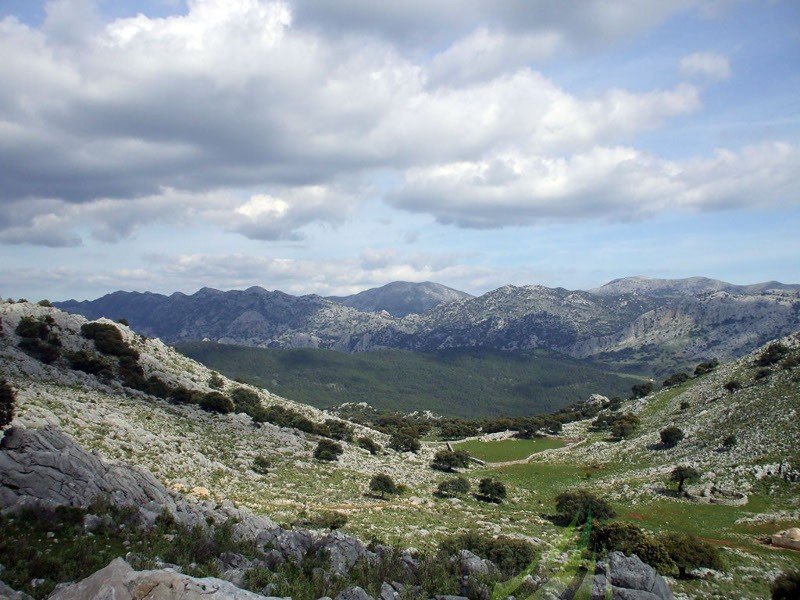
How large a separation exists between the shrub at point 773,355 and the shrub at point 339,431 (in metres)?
79.5

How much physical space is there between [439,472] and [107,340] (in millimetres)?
57377

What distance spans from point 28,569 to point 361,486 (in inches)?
1612

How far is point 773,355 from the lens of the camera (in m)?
92.8

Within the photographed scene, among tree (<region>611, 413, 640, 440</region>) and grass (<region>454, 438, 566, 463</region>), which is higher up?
tree (<region>611, 413, 640, 440</region>)

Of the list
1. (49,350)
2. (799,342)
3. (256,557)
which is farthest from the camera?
(799,342)

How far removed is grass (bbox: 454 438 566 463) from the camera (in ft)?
312

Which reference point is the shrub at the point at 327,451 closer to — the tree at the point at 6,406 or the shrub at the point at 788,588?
the tree at the point at 6,406

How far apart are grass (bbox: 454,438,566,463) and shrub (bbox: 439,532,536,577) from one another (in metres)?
63.2

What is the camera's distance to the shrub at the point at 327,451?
6525 cm

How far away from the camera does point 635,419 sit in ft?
319

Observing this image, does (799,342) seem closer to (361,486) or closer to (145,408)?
(361,486)

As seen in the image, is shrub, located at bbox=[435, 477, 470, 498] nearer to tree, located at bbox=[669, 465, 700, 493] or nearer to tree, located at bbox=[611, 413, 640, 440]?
tree, located at bbox=[669, 465, 700, 493]

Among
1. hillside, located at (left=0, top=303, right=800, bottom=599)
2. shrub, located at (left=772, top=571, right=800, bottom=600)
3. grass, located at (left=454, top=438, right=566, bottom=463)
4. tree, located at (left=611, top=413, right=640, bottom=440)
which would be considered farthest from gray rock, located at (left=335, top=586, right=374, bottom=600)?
tree, located at (left=611, top=413, right=640, bottom=440)

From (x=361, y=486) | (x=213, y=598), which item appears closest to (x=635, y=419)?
(x=361, y=486)
